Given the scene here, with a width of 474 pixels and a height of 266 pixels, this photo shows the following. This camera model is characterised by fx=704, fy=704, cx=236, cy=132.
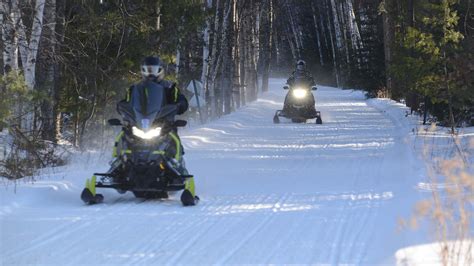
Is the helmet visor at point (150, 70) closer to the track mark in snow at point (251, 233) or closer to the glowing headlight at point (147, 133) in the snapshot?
the glowing headlight at point (147, 133)

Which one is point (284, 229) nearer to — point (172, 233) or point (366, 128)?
point (172, 233)

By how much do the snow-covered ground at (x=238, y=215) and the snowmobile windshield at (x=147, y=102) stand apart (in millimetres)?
1185

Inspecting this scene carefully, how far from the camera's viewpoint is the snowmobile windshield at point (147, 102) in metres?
9.96

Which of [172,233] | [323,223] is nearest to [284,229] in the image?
[323,223]

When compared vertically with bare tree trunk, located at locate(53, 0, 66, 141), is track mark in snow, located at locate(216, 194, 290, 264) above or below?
below

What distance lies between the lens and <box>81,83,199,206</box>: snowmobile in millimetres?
9844

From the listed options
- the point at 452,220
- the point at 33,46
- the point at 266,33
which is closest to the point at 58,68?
the point at 33,46

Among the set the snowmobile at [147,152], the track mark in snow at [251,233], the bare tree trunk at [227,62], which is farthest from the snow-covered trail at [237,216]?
the bare tree trunk at [227,62]

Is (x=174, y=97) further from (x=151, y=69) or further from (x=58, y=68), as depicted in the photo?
(x=58, y=68)

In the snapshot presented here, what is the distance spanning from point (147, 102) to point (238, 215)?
2300 mm

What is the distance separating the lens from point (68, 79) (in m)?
17.5

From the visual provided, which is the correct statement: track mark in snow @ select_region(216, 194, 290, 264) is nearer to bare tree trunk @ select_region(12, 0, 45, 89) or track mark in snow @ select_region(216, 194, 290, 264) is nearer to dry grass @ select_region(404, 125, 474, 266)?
dry grass @ select_region(404, 125, 474, 266)

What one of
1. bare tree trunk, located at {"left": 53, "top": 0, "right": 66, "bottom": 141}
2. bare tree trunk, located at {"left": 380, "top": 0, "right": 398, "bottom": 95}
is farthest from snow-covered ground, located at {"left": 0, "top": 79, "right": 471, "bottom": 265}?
bare tree trunk, located at {"left": 380, "top": 0, "right": 398, "bottom": 95}

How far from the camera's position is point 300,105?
1036 inches
